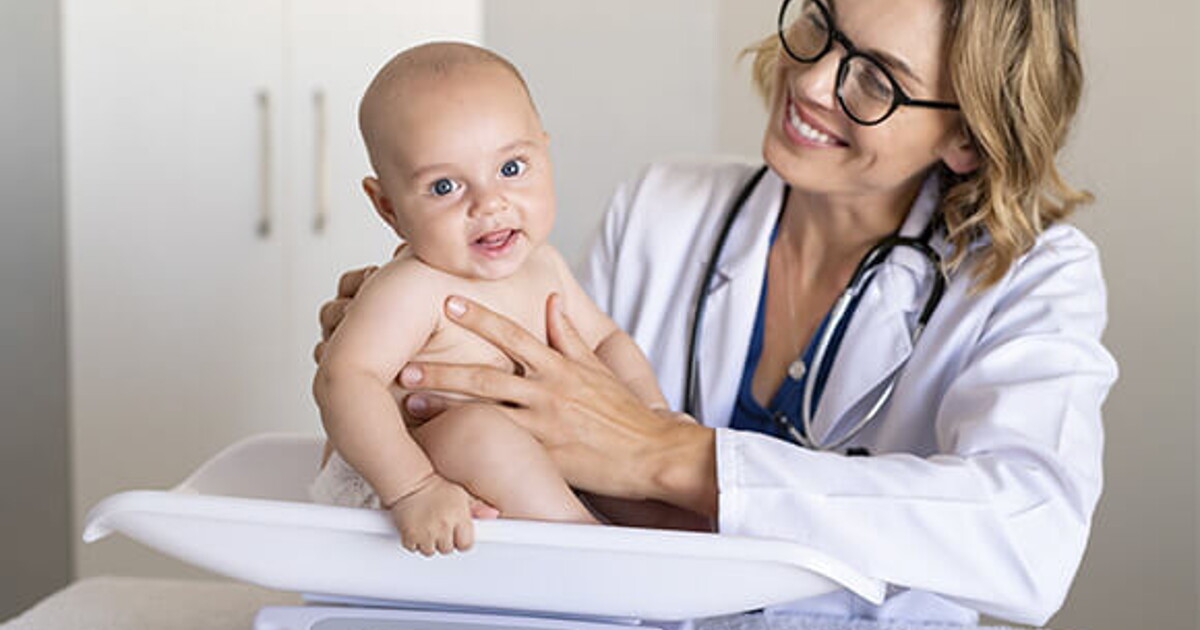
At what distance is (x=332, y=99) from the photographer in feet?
9.75

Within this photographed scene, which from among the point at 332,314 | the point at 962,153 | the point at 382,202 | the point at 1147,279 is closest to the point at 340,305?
the point at 332,314

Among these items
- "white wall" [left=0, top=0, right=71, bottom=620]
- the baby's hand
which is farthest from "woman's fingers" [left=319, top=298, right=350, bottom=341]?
"white wall" [left=0, top=0, right=71, bottom=620]

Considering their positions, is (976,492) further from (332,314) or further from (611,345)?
(332,314)

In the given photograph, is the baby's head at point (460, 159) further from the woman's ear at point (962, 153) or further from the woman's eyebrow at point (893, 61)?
the woman's ear at point (962, 153)

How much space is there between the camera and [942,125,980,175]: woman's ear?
1.62 meters

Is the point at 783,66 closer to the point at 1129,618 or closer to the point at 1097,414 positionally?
the point at 1097,414

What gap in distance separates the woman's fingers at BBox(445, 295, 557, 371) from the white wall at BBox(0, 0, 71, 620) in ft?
5.97

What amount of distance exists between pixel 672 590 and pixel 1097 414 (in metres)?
0.67

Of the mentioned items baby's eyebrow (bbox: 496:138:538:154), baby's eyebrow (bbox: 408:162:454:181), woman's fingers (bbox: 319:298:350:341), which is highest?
baby's eyebrow (bbox: 496:138:538:154)

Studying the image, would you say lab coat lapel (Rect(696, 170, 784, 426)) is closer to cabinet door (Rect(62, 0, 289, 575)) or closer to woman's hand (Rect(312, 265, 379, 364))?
woman's hand (Rect(312, 265, 379, 364))

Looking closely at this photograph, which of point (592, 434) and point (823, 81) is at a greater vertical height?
point (823, 81)

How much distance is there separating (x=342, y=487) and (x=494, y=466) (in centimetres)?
14

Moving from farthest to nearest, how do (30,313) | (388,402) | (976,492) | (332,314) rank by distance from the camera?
(30,313), (332,314), (976,492), (388,402)

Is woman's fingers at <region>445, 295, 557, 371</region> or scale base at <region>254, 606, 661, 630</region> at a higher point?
woman's fingers at <region>445, 295, 557, 371</region>
